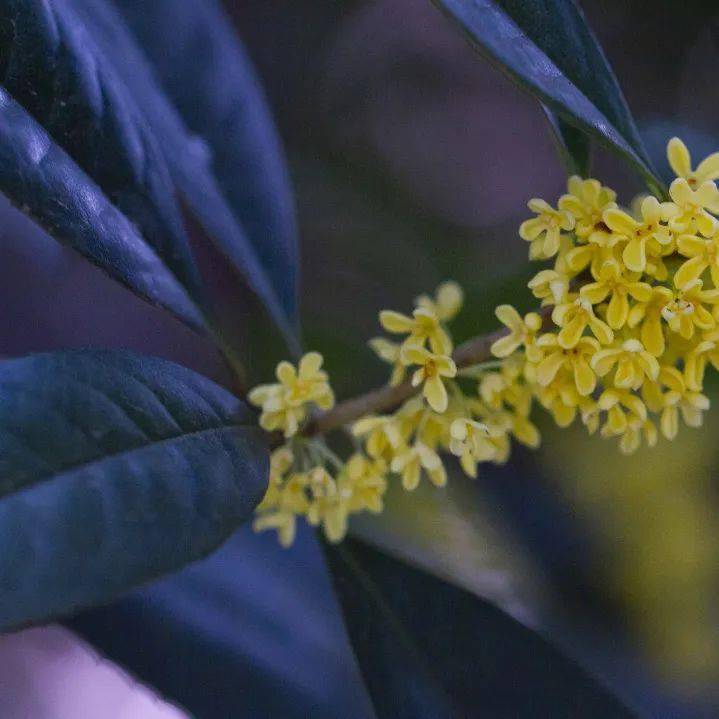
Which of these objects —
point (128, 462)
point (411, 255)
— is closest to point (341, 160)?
point (411, 255)

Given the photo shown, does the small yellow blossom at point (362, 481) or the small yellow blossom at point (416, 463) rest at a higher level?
the small yellow blossom at point (416, 463)

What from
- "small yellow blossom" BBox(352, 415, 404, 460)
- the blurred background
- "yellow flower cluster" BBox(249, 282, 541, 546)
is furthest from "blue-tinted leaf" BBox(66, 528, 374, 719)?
"small yellow blossom" BBox(352, 415, 404, 460)

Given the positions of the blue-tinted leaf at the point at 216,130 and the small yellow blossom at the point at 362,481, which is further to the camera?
the blue-tinted leaf at the point at 216,130

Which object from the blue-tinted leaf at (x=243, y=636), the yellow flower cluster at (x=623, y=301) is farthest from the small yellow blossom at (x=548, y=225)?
the blue-tinted leaf at (x=243, y=636)

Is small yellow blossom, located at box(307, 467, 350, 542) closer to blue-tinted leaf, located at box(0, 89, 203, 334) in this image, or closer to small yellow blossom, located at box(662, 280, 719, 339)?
blue-tinted leaf, located at box(0, 89, 203, 334)

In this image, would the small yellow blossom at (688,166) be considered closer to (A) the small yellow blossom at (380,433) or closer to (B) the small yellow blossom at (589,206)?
(B) the small yellow blossom at (589,206)
